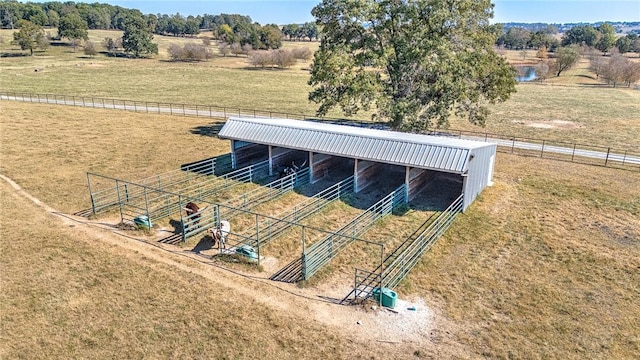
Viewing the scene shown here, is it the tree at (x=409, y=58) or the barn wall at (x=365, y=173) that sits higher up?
the tree at (x=409, y=58)

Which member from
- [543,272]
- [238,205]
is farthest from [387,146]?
[543,272]

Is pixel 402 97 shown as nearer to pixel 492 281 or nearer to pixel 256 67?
pixel 492 281

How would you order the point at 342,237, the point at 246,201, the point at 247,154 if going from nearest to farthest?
the point at 342,237 < the point at 246,201 < the point at 247,154

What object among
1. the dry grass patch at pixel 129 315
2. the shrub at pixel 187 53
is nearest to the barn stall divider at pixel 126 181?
the dry grass patch at pixel 129 315

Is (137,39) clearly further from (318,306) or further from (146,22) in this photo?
(318,306)

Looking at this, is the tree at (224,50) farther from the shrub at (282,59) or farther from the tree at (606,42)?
the tree at (606,42)

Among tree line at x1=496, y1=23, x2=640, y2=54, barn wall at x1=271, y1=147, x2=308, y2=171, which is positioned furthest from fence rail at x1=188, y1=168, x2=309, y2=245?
tree line at x1=496, y1=23, x2=640, y2=54

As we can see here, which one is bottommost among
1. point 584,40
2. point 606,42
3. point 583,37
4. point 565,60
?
point 565,60
